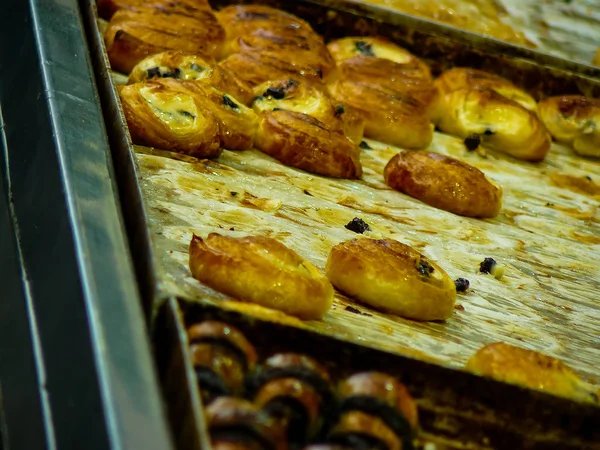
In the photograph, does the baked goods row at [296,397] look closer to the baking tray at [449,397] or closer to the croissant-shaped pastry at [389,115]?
the baking tray at [449,397]

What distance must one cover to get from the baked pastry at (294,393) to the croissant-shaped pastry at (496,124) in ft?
9.44

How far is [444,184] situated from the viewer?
11.5ft

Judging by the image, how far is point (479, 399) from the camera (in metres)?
1.79

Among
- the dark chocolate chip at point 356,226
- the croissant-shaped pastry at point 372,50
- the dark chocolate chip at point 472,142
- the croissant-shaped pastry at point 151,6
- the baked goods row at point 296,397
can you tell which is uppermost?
the baked goods row at point 296,397

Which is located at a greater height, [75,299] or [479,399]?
[75,299]

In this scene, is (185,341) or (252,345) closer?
(185,341)

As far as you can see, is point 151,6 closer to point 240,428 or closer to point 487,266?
point 487,266

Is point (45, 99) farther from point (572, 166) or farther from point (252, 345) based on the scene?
point (572, 166)

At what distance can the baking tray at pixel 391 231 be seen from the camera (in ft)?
7.50

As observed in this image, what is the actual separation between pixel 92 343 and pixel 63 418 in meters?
0.17

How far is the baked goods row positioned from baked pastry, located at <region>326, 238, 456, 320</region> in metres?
0.81

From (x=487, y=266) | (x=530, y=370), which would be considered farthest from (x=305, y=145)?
(x=530, y=370)

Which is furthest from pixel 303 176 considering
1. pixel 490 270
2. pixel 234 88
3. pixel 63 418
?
pixel 63 418

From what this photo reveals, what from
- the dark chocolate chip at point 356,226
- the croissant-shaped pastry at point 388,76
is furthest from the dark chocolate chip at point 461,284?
the croissant-shaped pastry at point 388,76
